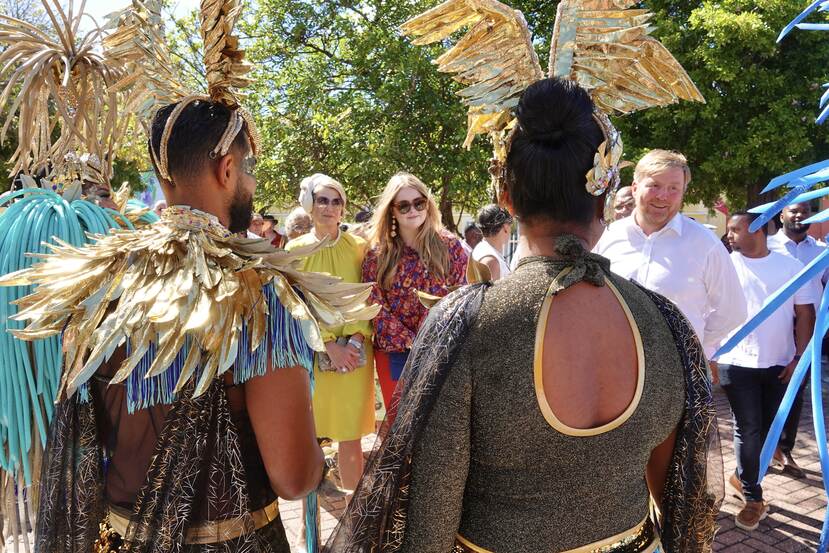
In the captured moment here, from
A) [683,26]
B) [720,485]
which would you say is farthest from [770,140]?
[720,485]

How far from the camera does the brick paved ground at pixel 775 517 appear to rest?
3.72 meters

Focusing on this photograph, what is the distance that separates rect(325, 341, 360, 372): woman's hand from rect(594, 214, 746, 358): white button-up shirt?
165 cm

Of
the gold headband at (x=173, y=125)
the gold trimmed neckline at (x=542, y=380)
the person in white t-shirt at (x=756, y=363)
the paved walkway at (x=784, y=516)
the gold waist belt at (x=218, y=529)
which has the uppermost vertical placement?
the gold headband at (x=173, y=125)

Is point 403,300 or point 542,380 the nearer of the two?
point 542,380

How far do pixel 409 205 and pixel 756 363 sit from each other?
2.34 meters

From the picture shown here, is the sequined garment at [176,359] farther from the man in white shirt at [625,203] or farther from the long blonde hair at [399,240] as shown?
the man in white shirt at [625,203]

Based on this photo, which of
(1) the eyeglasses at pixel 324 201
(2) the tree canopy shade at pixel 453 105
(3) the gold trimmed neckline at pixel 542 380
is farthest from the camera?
(2) the tree canopy shade at pixel 453 105

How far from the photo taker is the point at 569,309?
54.5 inches

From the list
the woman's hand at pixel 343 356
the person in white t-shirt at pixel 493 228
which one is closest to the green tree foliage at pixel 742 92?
the person in white t-shirt at pixel 493 228

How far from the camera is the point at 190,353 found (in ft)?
4.83

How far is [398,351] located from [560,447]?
8.41 ft

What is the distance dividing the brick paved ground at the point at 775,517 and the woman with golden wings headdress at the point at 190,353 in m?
2.22

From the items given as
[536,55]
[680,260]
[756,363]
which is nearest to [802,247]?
[756,363]

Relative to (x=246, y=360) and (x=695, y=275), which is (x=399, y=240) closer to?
(x=695, y=275)
